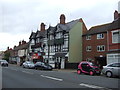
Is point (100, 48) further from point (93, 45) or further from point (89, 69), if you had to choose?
point (89, 69)

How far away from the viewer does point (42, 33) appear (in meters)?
58.7

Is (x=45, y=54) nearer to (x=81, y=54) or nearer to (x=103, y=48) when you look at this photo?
(x=81, y=54)

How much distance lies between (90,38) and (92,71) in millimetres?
19499

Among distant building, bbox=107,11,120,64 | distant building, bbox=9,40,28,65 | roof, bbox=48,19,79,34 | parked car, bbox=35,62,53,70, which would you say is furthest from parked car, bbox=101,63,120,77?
distant building, bbox=9,40,28,65

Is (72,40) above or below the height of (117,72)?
above

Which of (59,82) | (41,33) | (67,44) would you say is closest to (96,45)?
(67,44)

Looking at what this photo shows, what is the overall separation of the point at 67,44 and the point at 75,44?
1.75 meters

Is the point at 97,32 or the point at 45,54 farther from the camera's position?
the point at 45,54

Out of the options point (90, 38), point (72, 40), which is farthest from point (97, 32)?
point (72, 40)

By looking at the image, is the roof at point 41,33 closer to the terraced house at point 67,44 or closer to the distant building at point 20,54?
the terraced house at point 67,44

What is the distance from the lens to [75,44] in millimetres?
45625

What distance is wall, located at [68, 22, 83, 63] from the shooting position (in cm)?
4506

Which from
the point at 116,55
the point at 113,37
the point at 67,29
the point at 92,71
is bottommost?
the point at 92,71

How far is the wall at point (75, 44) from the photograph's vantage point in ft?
148
